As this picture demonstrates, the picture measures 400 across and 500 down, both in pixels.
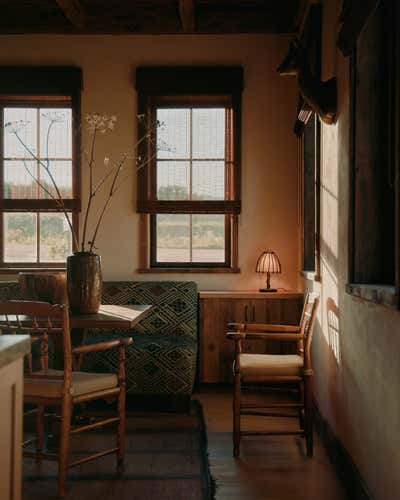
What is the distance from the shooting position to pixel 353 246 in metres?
3.01

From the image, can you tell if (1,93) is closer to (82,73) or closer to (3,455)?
(82,73)

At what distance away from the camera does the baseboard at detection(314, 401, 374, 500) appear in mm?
2859

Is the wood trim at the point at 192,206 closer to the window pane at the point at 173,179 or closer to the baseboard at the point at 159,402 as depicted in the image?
the window pane at the point at 173,179

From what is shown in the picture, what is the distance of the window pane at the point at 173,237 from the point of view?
19.0 feet

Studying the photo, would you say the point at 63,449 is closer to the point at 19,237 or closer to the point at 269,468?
the point at 269,468

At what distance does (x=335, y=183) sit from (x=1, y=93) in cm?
341

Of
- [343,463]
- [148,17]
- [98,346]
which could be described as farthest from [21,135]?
[343,463]

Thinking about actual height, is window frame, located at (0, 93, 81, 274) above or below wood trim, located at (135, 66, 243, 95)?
below

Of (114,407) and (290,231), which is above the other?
(290,231)

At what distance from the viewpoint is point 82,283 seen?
12.5 feet

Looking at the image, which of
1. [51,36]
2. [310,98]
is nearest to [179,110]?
[51,36]

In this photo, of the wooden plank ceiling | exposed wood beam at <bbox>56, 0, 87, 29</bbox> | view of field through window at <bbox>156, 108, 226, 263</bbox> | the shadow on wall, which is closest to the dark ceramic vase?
the shadow on wall

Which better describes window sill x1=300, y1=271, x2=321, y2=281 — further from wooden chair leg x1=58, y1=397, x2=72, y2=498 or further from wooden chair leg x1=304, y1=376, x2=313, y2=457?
wooden chair leg x1=58, y1=397, x2=72, y2=498

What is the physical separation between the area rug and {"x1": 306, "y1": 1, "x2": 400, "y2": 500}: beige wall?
804mm
